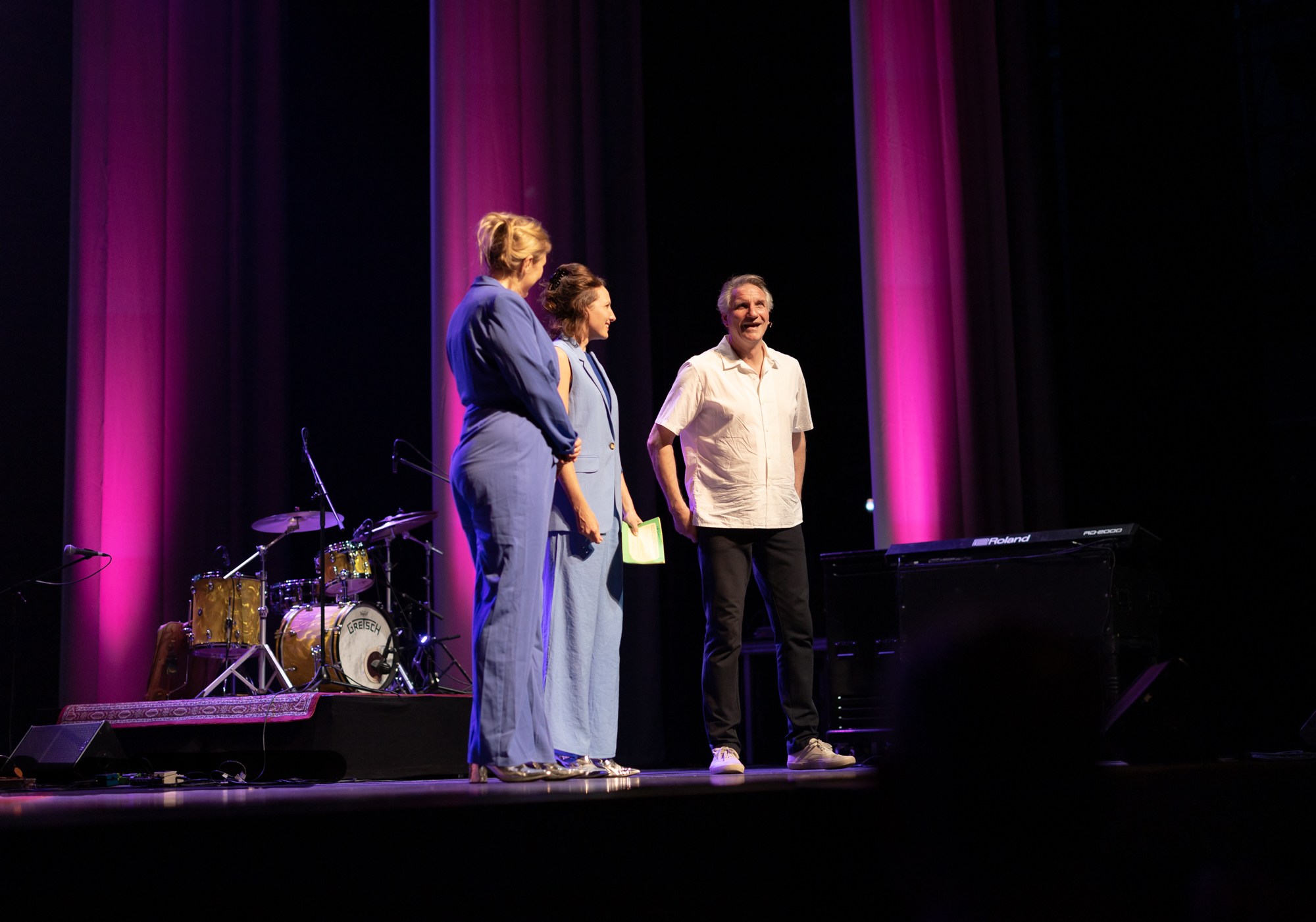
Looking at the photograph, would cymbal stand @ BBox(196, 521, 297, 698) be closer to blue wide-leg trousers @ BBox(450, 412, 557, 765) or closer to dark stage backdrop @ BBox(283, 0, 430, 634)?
dark stage backdrop @ BBox(283, 0, 430, 634)

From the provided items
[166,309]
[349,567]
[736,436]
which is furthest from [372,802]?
[166,309]

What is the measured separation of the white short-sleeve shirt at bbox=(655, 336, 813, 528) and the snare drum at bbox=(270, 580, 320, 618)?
2.93 m

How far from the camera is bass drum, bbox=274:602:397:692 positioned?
5.62 m

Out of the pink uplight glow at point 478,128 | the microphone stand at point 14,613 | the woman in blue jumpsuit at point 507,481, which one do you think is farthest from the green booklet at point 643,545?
the microphone stand at point 14,613

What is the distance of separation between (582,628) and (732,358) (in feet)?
3.58

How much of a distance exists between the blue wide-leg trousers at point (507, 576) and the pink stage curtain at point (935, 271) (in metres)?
3.13

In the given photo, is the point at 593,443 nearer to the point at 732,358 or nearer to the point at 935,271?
the point at 732,358

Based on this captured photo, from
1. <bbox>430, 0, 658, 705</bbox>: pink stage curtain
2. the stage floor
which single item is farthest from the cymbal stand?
the stage floor

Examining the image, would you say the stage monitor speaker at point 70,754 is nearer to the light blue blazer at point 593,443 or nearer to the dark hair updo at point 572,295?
the light blue blazer at point 593,443

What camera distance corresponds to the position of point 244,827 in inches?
57.7

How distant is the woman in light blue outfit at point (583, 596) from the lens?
10.8 ft

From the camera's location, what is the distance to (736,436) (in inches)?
149

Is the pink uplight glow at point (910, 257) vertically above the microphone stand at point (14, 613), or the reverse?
the pink uplight glow at point (910, 257)

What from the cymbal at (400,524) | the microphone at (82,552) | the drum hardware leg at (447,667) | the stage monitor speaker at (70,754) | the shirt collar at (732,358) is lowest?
the stage monitor speaker at (70,754)
